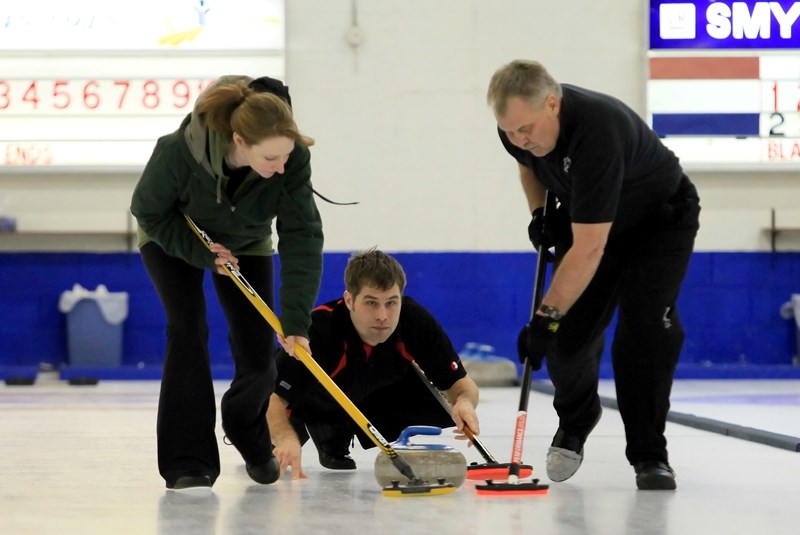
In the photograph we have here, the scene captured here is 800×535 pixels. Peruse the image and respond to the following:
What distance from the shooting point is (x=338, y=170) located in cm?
827

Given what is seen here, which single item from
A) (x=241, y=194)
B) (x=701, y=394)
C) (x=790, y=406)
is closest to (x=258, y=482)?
(x=241, y=194)

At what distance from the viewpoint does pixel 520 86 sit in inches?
105

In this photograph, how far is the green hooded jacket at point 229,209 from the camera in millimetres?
2811

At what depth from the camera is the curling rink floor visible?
91.0 inches

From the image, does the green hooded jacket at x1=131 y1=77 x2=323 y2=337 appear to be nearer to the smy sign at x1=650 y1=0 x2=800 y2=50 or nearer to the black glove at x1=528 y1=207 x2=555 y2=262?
the black glove at x1=528 y1=207 x2=555 y2=262

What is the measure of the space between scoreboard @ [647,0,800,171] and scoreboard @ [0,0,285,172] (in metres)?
2.67

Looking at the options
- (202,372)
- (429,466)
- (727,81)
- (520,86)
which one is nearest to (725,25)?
(727,81)

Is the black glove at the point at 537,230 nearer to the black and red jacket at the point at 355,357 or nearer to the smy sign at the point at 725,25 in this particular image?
the black and red jacket at the point at 355,357

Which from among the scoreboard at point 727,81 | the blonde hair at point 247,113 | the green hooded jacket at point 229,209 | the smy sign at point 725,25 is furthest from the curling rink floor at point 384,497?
the smy sign at point 725,25

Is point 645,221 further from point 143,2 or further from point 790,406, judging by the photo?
point 143,2

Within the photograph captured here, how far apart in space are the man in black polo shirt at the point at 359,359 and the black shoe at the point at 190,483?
1.66 ft

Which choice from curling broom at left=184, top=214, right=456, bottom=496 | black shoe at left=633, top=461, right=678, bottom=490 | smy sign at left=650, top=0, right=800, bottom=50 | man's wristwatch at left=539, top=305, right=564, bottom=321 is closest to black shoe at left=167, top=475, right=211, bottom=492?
curling broom at left=184, top=214, right=456, bottom=496

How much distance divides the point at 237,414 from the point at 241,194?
0.54 meters

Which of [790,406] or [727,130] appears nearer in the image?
[790,406]
